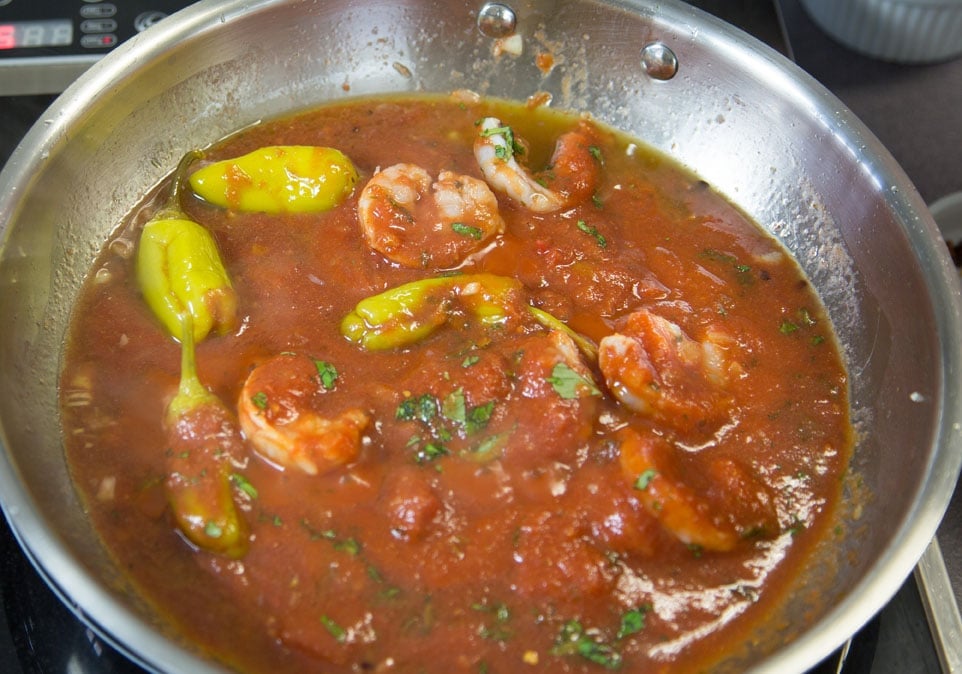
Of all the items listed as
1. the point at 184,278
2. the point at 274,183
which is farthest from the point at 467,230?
the point at 184,278

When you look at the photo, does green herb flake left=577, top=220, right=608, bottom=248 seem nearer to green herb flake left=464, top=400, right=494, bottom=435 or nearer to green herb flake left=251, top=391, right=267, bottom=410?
green herb flake left=464, top=400, right=494, bottom=435

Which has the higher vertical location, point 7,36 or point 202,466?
point 7,36

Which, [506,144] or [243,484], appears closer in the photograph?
[243,484]

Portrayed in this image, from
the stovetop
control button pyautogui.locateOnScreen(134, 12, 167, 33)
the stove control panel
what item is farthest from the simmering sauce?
control button pyautogui.locateOnScreen(134, 12, 167, 33)

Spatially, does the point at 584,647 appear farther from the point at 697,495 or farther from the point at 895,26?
the point at 895,26

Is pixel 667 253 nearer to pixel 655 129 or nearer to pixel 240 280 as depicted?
pixel 655 129

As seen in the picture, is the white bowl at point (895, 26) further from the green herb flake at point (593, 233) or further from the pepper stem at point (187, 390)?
the pepper stem at point (187, 390)
